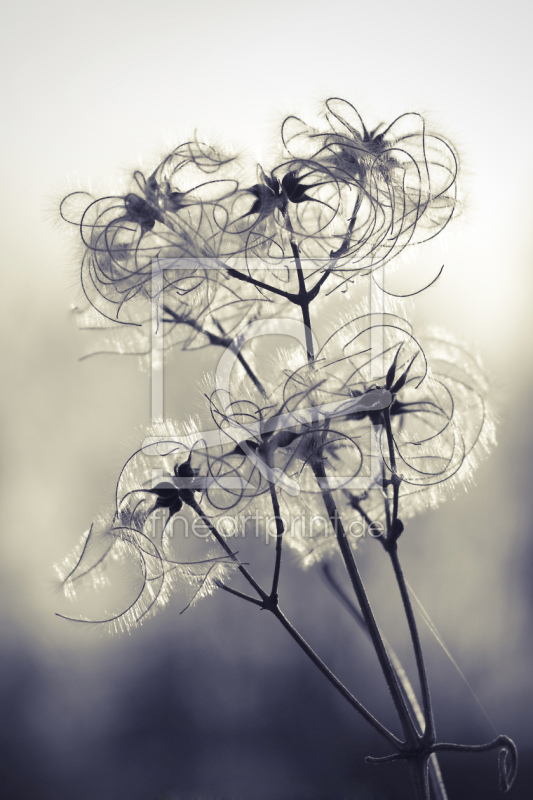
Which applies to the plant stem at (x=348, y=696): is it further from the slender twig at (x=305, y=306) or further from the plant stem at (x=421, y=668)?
the slender twig at (x=305, y=306)

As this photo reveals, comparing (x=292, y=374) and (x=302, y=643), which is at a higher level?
(x=292, y=374)

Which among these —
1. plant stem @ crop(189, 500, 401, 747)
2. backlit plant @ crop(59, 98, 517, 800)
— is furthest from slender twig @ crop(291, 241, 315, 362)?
plant stem @ crop(189, 500, 401, 747)

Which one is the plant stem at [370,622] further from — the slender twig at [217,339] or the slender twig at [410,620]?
the slender twig at [217,339]

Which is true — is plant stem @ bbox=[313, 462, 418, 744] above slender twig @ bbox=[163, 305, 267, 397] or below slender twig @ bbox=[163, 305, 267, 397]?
below

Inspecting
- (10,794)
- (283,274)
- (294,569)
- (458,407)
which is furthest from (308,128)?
(10,794)

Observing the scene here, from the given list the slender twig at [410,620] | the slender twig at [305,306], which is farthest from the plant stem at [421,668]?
the slender twig at [305,306]

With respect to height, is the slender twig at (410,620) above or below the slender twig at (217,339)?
below

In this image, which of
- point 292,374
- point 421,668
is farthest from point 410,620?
point 292,374

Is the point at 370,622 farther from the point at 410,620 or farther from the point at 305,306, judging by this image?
the point at 305,306

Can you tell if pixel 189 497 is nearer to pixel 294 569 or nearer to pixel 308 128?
pixel 308 128

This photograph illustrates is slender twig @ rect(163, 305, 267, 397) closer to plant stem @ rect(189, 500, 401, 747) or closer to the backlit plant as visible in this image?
the backlit plant

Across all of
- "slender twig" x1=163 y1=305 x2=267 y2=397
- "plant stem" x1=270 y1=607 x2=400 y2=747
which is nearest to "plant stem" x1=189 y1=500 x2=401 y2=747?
"plant stem" x1=270 y1=607 x2=400 y2=747

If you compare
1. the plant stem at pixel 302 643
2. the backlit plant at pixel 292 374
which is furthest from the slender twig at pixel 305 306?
the plant stem at pixel 302 643
